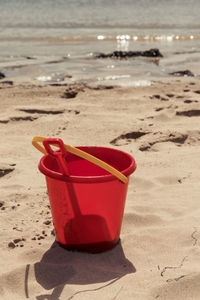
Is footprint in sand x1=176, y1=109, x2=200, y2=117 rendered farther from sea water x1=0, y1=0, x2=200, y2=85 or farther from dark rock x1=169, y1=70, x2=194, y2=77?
dark rock x1=169, y1=70, x2=194, y2=77

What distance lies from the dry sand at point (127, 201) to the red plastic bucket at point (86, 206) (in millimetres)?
61

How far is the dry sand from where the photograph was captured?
5.25ft

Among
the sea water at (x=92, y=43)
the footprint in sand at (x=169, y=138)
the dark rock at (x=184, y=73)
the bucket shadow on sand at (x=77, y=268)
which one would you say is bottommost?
the bucket shadow on sand at (x=77, y=268)

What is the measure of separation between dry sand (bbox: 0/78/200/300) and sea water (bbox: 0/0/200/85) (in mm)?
1379

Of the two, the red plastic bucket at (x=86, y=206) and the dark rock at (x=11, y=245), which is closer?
the red plastic bucket at (x=86, y=206)

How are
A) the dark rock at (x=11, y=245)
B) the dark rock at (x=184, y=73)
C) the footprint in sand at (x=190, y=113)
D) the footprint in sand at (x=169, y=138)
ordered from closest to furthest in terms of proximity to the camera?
1. the dark rock at (x=11, y=245)
2. the footprint in sand at (x=169, y=138)
3. the footprint in sand at (x=190, y=113)
4. the dark rock at (x=184, y=73)

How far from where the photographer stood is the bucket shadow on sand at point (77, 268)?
1613mm

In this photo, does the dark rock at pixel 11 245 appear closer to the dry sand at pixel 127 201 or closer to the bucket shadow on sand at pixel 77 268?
the dry sand at pixel 127 201

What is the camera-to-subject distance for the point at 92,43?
30.3ft

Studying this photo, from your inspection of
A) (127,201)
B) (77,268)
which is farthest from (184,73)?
(77,268)

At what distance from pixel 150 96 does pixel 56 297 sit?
3.00 meters

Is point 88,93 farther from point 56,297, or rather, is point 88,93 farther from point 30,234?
point 56,297

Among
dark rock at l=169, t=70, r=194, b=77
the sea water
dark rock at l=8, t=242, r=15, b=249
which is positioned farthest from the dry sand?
the sea water

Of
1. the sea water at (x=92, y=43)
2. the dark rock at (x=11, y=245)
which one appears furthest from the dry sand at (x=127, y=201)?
the sea water at (x=92, y=43)
